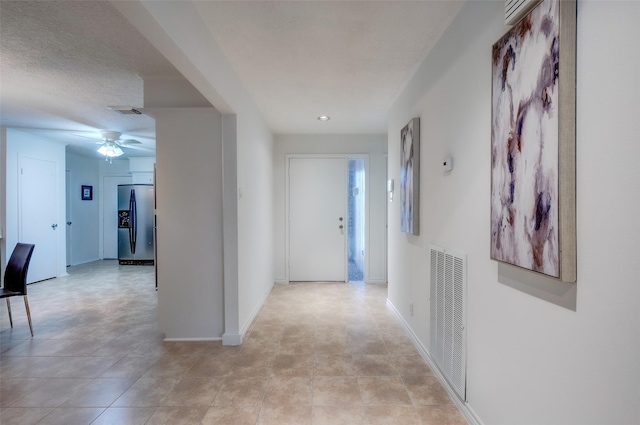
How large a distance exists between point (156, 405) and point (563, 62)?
2727 mm

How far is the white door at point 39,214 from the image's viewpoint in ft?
16.3

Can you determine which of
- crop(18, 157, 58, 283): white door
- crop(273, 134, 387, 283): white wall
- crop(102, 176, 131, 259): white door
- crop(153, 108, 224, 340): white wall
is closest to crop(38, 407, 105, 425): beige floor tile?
crop(153, 108, 224, 340): white wall

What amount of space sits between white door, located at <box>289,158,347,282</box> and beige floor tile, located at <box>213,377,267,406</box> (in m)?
2.98

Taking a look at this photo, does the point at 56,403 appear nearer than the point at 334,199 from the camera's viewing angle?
Yes

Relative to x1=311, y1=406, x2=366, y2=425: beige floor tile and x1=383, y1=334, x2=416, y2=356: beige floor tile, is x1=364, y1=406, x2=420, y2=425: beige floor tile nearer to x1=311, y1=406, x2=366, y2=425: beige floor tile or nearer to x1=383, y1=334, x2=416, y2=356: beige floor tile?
x1=311, y1=406, x2=366, y2=425: beige floor tile

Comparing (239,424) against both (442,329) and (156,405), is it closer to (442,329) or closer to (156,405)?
(156,405)

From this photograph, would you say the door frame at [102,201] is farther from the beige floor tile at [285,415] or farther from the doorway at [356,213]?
the beige floor tile at [285,415]

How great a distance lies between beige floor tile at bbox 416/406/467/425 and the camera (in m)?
1.78

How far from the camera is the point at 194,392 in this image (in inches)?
82.4

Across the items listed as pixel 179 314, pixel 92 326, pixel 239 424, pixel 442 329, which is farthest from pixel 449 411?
pixel 92 326

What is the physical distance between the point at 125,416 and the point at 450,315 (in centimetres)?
212

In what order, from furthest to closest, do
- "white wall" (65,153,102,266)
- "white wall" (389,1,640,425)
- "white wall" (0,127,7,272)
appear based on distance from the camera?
"white wall" (65,153,102,266)
"white wall" (0,127,7,272)
"white wall" (389,1,640,425)

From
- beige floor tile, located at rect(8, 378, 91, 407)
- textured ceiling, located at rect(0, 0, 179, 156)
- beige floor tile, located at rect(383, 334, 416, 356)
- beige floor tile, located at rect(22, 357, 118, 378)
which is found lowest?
beige floor tile, located at rect(22, 357, 118, 378)

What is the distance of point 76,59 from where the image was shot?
2.62 metres
